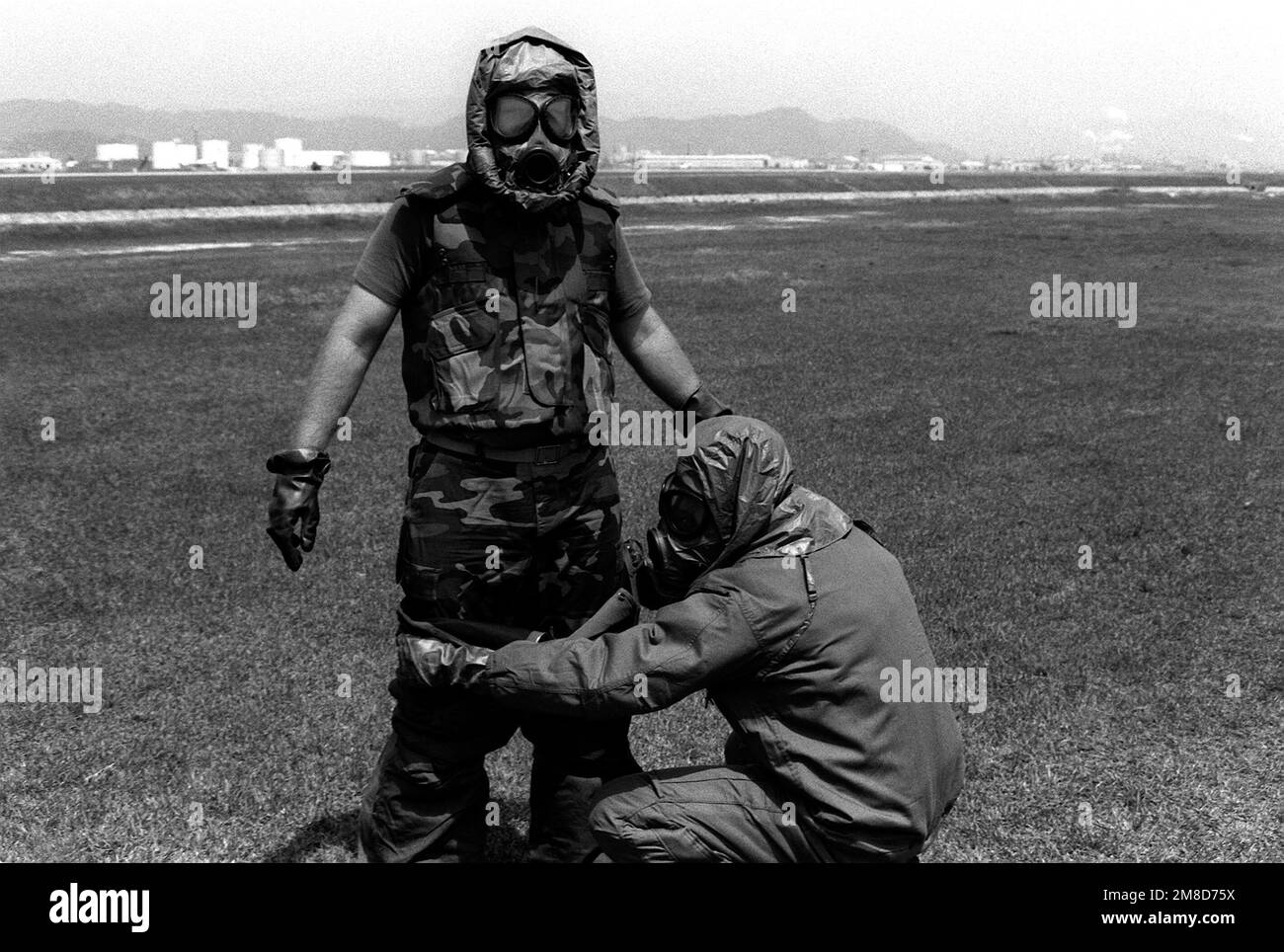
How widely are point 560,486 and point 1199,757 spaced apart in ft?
12.3

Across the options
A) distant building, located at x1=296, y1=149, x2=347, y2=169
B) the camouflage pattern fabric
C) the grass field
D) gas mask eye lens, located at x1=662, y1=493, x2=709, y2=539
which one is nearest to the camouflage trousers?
the camouflage pattern fabric

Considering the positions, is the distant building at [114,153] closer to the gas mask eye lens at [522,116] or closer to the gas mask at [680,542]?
the gas mask eye lens at [522,116]

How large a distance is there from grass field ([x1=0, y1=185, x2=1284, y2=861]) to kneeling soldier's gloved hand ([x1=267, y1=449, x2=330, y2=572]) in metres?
1.71

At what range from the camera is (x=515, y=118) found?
162 inches

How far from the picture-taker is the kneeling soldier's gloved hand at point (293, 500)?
4.12 m

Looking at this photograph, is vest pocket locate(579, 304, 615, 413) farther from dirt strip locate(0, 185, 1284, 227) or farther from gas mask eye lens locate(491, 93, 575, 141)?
dirt strip locate(0, 185, 1284, 227)

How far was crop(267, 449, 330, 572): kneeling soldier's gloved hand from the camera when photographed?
4.12m

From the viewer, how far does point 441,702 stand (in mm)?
4238

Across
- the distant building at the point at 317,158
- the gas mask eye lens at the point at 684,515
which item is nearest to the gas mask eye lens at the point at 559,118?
the gas mask eye lens at the point at 684,515

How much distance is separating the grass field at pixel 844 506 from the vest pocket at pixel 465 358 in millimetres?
2135

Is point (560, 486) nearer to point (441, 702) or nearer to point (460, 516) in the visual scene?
point (460, 516)

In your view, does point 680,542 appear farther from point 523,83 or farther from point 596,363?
point 523,83

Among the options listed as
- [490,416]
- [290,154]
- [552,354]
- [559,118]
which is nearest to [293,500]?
[490,416]
